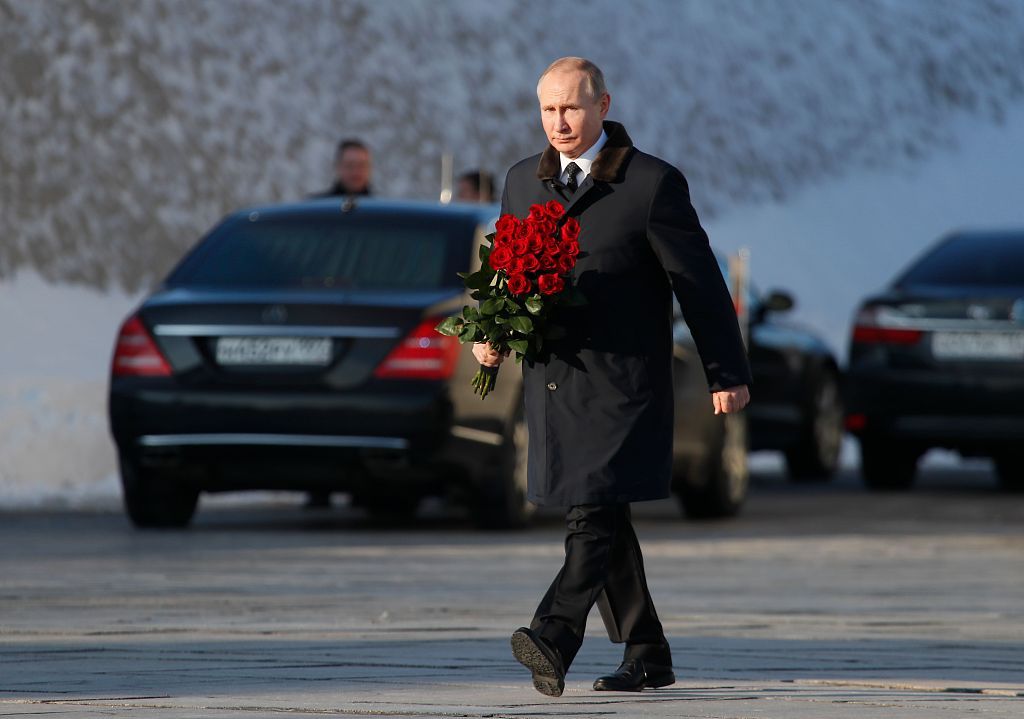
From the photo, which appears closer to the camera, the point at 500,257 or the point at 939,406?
the point at 500,257

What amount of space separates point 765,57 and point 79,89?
14.7 metres

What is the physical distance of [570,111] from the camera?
6754 mm

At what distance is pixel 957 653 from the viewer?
7602 mm

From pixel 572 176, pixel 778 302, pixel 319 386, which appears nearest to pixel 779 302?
pixel 778 302

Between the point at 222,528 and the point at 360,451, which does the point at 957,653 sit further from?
the point at 222,528

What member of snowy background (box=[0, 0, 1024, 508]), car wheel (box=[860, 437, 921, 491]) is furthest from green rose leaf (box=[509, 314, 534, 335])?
snowy background (box=[0, 0, 1024, 508])

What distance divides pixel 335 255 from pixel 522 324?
5.97 metres

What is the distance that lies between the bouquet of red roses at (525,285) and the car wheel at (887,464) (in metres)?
10.6

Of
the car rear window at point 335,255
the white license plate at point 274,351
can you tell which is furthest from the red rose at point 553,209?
the car rear window at point 335,255

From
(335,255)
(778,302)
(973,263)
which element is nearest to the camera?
(335,255)

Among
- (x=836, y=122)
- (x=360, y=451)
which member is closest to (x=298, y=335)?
(x=360, y=451)

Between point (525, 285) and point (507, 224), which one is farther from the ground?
point (507, 224)

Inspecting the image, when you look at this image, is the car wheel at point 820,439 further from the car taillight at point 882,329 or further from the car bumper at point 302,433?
the car bumper at point 302,433

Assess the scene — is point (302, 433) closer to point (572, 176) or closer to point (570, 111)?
point (572, 176)
